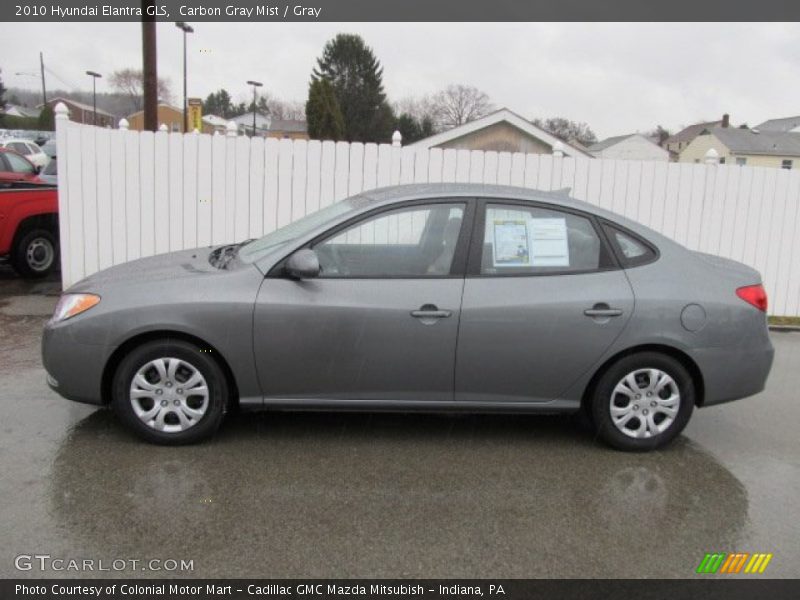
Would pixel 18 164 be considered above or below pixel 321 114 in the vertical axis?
below

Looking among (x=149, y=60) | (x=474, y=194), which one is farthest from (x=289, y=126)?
(x=474, y=194)

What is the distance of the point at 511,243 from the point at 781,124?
8078cm

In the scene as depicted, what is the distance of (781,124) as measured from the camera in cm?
7250

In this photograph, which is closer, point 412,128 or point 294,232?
point 294,232

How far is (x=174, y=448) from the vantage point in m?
4.11

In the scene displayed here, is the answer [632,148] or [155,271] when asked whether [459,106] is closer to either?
[632,148]

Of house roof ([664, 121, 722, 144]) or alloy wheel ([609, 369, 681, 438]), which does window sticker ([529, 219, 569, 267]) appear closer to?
alloy wheel ([609, 369, 681, 438])

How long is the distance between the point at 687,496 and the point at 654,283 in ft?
4.15

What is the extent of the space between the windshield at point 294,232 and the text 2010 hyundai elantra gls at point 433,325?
0.14ft

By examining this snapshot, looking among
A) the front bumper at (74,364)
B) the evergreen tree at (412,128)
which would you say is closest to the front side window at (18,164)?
the front bumper at (74,364)

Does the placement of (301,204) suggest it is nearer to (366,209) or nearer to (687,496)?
(366,209)

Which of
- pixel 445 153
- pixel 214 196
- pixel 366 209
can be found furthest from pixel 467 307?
pixel 214 196
